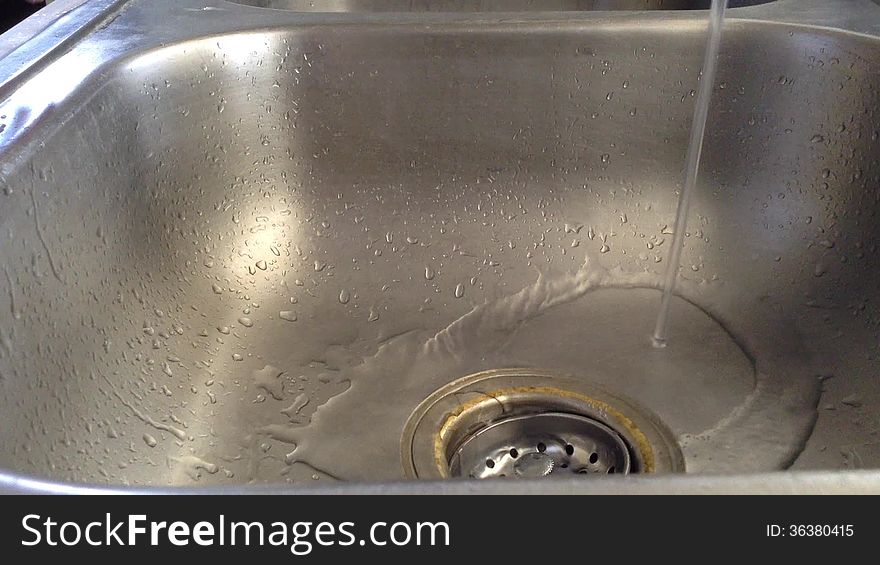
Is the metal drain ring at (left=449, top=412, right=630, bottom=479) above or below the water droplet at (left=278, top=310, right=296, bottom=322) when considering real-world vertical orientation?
below

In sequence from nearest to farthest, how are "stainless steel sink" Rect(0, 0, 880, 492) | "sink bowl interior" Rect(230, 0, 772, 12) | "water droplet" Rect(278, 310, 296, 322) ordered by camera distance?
"stainless steel sink" Rect(0, 0, 880, 492), "water droplet" Rect(278, 310, 296, 322), "sink bowl interior" Rect(230, 0, 772, 12)

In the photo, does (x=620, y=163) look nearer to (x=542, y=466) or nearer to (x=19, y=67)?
(x=542, y=466)

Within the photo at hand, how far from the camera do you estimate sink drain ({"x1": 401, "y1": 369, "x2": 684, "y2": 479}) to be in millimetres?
598

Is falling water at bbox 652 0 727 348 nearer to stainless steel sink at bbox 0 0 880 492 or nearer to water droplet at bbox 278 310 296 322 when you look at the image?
stainless steel sink at bbox 0 0 880 492

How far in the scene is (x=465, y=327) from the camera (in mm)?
694

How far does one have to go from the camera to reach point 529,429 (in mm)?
634

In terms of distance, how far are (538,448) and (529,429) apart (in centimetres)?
2

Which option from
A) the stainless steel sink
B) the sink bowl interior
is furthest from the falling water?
the sink bowl interior

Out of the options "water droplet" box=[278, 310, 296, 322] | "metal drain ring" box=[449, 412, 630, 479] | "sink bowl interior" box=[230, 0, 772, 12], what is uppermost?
"sink bowl interior" box=[230, 0, 772, 12]

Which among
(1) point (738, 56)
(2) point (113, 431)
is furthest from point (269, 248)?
(1) point (738, 56)

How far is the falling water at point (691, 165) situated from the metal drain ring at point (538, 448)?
0.11 metres
